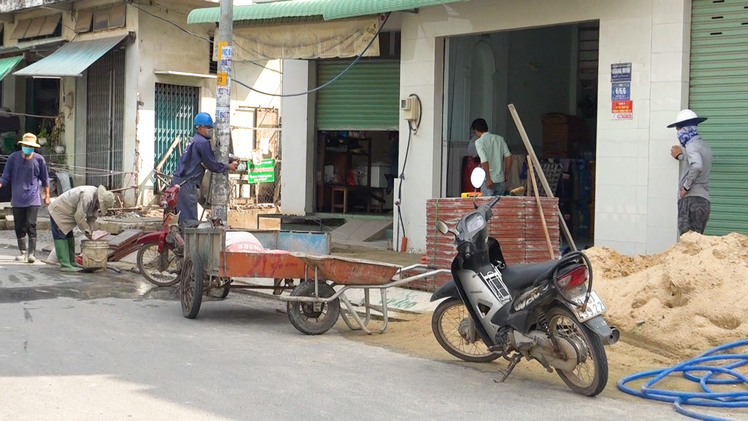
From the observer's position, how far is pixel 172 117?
22062mm

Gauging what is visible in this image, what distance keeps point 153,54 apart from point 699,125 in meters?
14.1

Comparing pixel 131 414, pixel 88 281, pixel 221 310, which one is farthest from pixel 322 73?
pixel 131 414

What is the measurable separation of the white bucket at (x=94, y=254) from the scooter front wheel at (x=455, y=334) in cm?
684

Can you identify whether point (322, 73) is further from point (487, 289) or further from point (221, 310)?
point (487, 289)

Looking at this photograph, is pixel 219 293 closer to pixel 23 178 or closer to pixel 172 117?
pixel 23 178

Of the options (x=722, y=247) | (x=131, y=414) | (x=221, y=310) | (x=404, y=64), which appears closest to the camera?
(x=131, y=414)

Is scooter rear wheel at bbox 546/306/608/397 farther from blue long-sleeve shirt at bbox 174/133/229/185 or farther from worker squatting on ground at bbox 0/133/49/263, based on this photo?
worker squatting on ground at bbox 0/133/49/263

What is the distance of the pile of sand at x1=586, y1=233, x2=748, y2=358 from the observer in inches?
309

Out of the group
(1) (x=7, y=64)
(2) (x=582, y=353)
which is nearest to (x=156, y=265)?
(2) (x=582, y=353)

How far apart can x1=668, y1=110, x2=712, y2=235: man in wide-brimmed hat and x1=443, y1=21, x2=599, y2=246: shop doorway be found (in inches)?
165

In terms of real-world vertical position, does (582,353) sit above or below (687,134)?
below

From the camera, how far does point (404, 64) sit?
1469cm

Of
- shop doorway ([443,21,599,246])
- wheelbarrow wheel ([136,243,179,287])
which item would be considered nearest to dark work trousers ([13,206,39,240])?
wheelbarrow wheel ([136,243,179,287])

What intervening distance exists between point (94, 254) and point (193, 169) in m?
2.34
